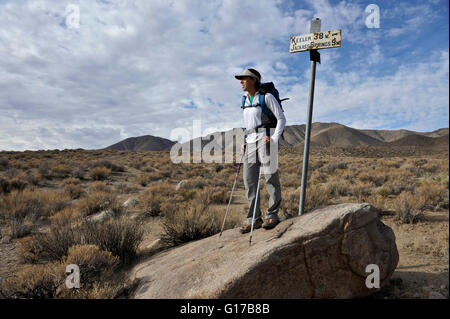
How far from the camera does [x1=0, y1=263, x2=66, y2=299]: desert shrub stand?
2957 millimetres

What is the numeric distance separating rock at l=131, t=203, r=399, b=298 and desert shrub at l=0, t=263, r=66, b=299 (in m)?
1.09

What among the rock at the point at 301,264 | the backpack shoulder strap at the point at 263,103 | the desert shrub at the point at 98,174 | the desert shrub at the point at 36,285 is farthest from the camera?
the desert shrub at the point at 98,174

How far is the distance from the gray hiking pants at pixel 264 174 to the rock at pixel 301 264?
47 centimetres

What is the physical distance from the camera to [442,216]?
20.0ft

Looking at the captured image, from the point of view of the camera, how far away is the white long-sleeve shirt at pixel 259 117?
3327mm

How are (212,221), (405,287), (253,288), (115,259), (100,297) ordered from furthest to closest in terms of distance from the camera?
(212,221) → (115,259) → (405,287) → (100,297) → (253,288)

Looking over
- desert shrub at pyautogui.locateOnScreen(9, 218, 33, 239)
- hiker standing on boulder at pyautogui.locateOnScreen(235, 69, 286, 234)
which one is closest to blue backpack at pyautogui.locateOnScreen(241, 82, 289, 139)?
hiker standing on boulder at pyautogui.locateOnScreen(235, 69, 286, 234)

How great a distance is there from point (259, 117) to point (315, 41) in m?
1.31

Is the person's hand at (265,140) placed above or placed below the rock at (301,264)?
above

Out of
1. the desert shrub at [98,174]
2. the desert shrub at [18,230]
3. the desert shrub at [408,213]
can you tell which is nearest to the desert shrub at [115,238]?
the desert shrub at [18,230]

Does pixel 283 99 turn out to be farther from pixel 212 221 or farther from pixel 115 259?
pixel 115 259

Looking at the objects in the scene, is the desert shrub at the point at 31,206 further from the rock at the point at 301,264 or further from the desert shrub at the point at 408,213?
the desert shrub at the point at 408,213

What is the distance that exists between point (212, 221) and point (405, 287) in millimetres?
3174

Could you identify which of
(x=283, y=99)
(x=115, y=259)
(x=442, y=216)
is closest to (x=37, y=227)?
(x=115, y=259)
